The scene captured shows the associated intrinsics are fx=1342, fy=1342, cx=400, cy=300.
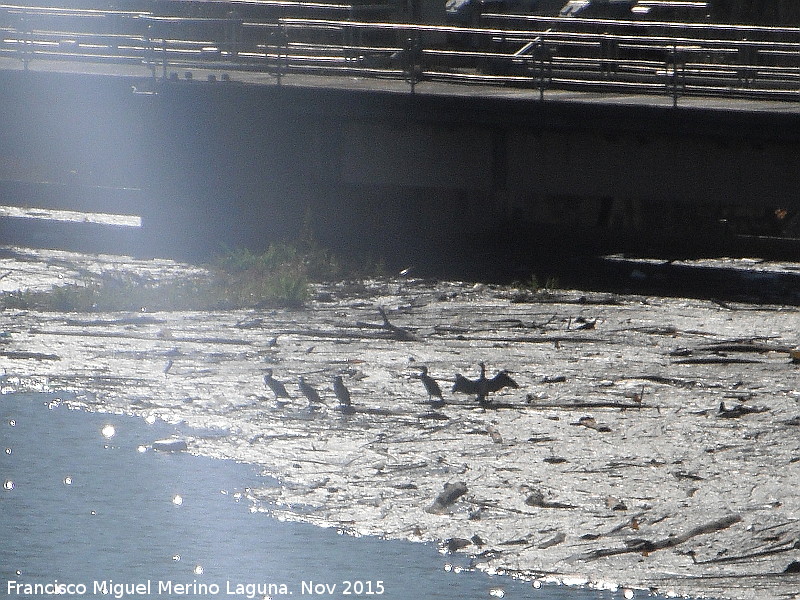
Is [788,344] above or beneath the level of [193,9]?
beneath

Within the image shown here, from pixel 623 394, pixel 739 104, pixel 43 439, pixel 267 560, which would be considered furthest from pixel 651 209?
pixel 267 560

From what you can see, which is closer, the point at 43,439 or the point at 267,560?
the point at 267,560

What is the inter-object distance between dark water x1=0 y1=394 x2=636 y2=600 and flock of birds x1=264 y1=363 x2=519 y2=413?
1573mm

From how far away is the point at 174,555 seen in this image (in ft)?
25.5

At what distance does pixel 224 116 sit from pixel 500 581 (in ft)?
48.3

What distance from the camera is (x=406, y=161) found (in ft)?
65.3

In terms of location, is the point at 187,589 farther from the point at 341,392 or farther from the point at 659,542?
the point at 341,392

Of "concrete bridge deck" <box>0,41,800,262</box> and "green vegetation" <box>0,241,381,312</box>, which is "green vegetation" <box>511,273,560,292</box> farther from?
"concrete bridge deck" <box>0,41,800,262</box>

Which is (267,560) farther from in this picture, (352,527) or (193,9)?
(193,9)

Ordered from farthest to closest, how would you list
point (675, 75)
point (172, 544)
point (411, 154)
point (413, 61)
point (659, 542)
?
A: point (413, 61) < point (411, 154) < point (675, 75) < point (172, 544) < point (659, 542)

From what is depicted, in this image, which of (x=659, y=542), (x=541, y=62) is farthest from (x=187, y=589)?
(x=541, y=62)

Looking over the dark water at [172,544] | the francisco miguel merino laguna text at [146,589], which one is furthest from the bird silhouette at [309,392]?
the francisco miguel merino laguna text at [146,589]

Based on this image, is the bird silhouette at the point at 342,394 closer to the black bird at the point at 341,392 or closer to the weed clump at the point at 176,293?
the black bird at the point at 341,392

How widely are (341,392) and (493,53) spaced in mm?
11168
